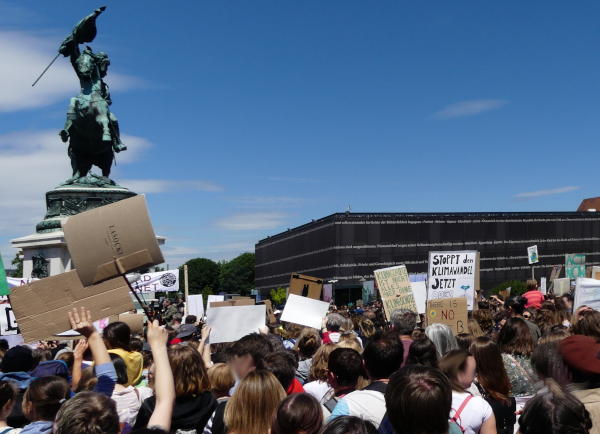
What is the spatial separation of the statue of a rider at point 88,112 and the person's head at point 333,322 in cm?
1600

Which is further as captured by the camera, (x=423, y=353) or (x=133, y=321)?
(x=133, y=321)

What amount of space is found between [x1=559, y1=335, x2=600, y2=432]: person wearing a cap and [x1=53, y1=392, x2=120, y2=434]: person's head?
7.40ft

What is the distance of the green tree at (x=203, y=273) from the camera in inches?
5802

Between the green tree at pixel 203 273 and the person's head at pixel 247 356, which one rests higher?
the green tree at pixel 203 273

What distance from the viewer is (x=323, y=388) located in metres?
6.26

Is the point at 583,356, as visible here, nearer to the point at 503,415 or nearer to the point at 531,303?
the point at 503,415

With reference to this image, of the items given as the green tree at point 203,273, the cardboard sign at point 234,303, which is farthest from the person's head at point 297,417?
the green tree at point 203,273

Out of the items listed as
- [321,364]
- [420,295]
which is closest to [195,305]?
[420,295]

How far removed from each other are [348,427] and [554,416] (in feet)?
2.79

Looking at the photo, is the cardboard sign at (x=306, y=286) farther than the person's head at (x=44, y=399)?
Yes

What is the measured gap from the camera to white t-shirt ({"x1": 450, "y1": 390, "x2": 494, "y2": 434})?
459cm

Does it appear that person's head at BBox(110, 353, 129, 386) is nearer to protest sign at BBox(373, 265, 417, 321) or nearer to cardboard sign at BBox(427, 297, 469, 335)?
cardboard sign at BBox(427, 297, 469, 335)

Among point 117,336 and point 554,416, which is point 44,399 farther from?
point 554,416

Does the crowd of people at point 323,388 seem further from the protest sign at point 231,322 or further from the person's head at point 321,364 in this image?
the protest sign at point 231,322
